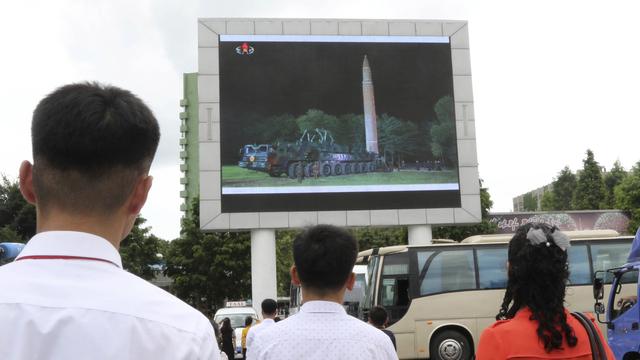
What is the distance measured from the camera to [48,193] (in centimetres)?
168

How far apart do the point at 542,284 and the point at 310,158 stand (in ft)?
75.6

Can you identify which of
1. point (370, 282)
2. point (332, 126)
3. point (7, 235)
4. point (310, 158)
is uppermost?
point (332, 126)

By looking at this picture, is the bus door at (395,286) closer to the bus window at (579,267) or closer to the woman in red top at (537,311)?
the bus window at (579,267)

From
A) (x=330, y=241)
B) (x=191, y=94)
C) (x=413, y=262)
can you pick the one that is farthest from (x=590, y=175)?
(x=330, y=241)

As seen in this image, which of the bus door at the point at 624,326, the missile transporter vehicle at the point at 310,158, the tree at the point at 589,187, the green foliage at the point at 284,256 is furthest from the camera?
the tree at the point at 589,187

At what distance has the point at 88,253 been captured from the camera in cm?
156

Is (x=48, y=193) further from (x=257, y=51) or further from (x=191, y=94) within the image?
(x=191, y=94)

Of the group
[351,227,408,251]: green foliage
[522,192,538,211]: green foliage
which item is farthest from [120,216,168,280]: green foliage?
[522,192,538,211]: green foliage

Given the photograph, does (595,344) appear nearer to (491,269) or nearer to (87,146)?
(87,146)

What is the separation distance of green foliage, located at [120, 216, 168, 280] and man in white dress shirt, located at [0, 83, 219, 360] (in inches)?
1697

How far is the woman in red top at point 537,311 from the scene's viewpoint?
112 inches

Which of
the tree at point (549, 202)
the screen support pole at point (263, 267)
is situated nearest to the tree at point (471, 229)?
the screen support pole at point (263, 267)

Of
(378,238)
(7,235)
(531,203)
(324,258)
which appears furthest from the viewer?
(531,203)

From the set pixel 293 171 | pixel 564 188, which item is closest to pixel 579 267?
pixel 293 171
